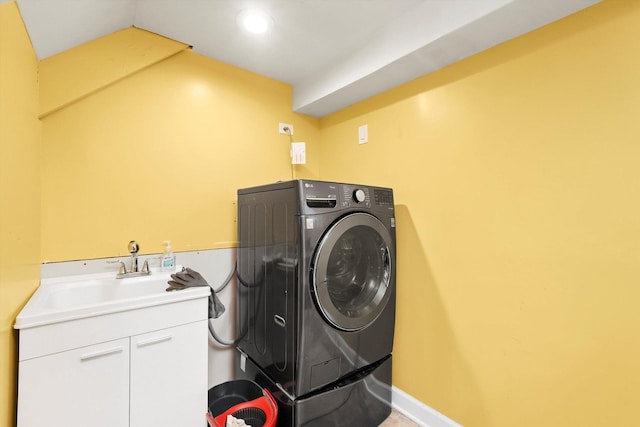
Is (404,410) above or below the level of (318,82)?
below

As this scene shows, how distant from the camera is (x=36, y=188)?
4.39 feet

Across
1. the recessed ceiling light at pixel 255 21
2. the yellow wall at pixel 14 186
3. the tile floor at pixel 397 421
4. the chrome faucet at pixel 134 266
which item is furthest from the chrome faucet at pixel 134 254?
the tile floor at pixel 397 421

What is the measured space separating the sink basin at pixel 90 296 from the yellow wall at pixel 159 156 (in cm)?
17

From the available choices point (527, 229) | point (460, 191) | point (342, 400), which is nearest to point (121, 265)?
point (342, 400)

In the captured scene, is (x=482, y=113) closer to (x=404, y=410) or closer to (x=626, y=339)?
(x=626, y=339)

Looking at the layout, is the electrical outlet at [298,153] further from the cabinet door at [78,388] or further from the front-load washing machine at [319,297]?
the cabinet door at [78,388]

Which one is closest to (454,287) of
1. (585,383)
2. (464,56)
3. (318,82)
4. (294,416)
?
(585,383)

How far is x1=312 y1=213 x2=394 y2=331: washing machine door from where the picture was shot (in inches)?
55.9

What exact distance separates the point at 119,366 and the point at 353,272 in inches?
46.4

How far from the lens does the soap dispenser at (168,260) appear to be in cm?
170

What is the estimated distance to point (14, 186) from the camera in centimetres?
101

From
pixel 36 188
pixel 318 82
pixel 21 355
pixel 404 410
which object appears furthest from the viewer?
pixel 318 82

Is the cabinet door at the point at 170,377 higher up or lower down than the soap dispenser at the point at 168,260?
lower down

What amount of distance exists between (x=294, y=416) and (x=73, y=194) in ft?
5.36
